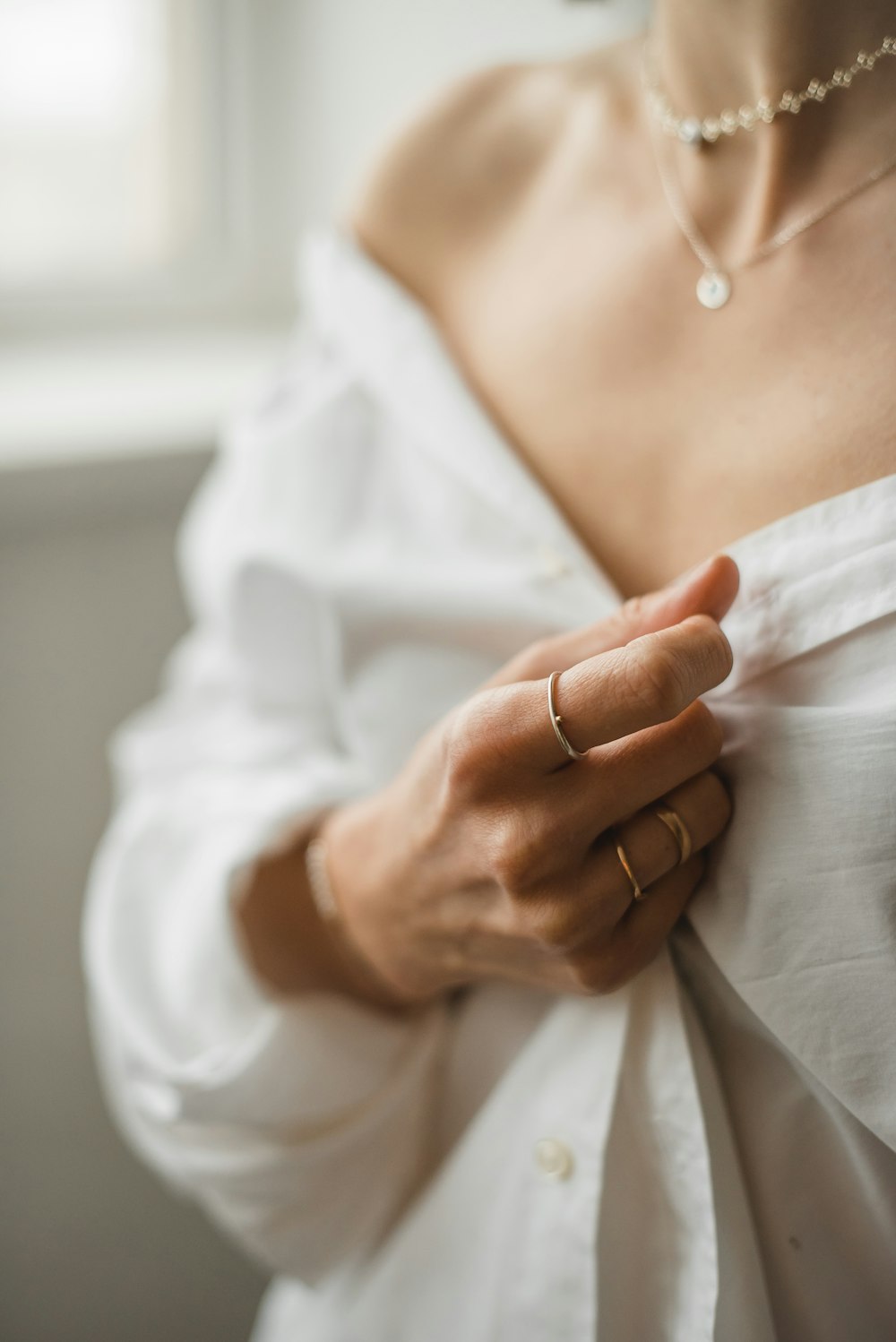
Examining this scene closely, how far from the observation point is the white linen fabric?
0.49 m

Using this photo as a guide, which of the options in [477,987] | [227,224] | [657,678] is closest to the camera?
[657,678]

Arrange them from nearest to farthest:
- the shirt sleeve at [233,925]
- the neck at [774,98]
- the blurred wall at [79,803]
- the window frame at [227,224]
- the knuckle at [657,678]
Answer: the knuckle at [657,678]
the neck at [774,98]
the shirt sleeve at [233,925]
the blurred wall at [79,803]
the window frame at [227,224]

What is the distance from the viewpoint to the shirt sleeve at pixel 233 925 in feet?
2.36

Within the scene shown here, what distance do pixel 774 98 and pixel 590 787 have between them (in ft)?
1.31

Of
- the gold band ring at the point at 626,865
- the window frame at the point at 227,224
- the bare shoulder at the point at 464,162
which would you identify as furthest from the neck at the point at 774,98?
the window frame at the point at 227,224

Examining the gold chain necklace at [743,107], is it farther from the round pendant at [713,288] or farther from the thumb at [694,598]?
the thumb at [694,598]

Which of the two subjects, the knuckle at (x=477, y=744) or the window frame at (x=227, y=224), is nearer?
the knuckle at (x=477, y=744)

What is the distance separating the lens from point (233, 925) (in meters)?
0.77

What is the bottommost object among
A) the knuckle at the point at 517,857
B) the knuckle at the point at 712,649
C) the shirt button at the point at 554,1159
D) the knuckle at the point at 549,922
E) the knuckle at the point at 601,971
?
the shirt button at the point at 554,1159

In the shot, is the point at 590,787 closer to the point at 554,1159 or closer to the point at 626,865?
the point at 626,865

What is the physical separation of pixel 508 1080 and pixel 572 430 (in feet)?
1.33

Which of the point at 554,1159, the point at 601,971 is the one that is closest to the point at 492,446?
the point at 601,971

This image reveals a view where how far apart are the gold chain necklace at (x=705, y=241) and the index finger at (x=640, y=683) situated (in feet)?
0.73

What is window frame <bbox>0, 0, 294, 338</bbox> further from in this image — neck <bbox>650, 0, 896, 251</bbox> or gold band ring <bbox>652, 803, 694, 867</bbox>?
gold band ring <bbox>652, 803, 694, 867</bbox>
